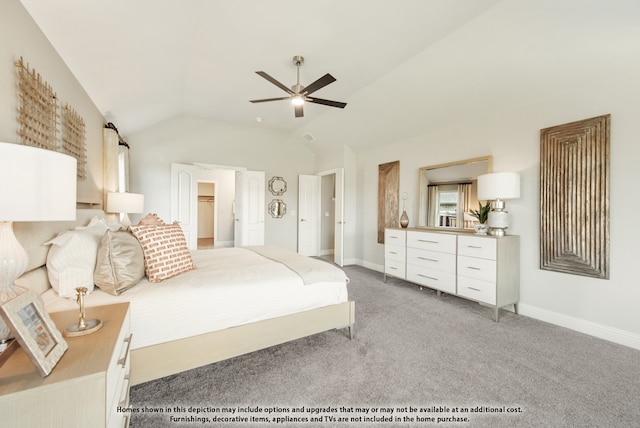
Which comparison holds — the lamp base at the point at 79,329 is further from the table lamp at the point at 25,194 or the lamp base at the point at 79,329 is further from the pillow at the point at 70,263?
the pillow at the point at 70,263

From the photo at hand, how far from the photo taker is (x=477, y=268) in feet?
9.68

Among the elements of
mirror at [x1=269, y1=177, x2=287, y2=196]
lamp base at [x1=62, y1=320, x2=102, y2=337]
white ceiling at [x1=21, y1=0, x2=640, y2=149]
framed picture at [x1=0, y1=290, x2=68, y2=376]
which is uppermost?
white ceiling at [x1=21, y1=0, x2=640, y2=149]

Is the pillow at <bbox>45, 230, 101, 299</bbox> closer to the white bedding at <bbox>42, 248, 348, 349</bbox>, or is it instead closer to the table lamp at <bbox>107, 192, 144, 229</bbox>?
the white bedding at <bbox>42, 248, 348, 349</bbox>

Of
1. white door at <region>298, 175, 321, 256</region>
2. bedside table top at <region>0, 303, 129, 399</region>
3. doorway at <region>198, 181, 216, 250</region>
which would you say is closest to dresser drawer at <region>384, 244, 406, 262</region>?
white door at <region>298, 175, 321, 256</region>

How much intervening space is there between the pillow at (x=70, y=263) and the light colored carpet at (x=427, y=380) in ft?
2.53

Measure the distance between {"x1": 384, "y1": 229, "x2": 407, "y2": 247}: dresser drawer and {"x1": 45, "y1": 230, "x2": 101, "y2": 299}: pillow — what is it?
3.53 metres

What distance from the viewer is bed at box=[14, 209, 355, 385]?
148 cm

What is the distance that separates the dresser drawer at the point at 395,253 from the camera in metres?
3.91

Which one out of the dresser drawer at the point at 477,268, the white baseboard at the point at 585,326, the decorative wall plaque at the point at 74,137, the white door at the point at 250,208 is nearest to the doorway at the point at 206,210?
the white door at the point at 250,208

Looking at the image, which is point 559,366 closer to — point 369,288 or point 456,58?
point 369,288

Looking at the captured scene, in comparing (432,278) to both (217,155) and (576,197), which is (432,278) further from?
(217,155)

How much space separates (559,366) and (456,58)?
115 inches

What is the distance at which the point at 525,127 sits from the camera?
9.55 ft

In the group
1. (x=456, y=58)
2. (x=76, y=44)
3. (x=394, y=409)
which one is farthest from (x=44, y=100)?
(x=456, y=58)
